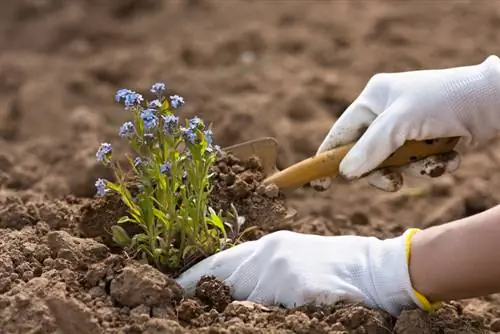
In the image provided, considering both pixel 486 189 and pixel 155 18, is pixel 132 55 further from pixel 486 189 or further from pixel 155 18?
pixel 486 189

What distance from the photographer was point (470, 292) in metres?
2.61

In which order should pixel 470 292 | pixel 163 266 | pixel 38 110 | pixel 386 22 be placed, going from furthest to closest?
pixel 386 22 < pixel 38 110 < pixel 163 266 < pixel 470 292

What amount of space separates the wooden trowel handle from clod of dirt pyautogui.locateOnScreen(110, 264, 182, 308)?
2.08 ft

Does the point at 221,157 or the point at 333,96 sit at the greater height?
the point at 221,157

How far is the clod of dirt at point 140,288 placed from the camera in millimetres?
2643

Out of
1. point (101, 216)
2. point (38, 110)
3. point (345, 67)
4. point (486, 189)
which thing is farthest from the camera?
point (345, 67)

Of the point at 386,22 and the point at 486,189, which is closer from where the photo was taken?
the point at 486,189

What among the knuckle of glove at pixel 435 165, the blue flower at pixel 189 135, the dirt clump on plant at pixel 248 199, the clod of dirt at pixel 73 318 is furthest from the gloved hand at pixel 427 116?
the clod of dirt at pixel 73 318

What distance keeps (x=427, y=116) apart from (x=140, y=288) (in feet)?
3.37

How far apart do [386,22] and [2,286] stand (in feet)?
10.6

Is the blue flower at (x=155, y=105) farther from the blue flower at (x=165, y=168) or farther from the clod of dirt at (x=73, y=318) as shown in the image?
the clod of dirt at (x=73, y=318)

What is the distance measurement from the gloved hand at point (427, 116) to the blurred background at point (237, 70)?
2.16 ft

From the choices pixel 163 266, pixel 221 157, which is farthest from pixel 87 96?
pixel 163 266

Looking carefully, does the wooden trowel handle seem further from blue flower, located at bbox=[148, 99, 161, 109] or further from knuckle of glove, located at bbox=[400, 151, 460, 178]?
blue flower, located at bbox=[148, 99, 161, 109]
